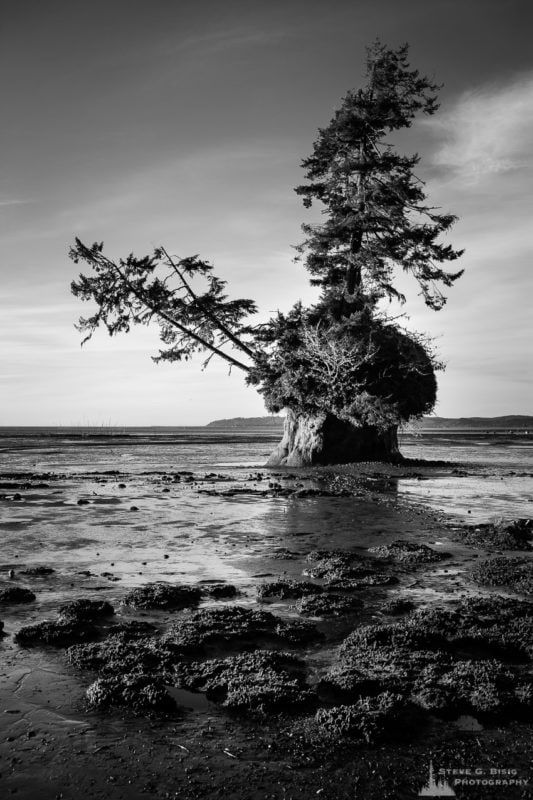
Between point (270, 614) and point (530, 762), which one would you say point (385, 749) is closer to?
point (530, 762)

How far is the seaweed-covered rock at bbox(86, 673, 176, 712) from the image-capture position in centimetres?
407

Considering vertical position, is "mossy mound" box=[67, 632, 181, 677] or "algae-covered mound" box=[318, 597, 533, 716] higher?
"mossy mound" box=[67, 632, 181, 677]

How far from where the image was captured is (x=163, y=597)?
21.6 feet

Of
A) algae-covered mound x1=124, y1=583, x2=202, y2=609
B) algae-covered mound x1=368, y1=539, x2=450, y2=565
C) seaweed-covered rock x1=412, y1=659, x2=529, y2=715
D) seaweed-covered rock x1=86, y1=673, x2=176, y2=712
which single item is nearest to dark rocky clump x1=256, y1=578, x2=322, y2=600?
algae-covered mound x1=124, y1=583, x2=202, y2=609

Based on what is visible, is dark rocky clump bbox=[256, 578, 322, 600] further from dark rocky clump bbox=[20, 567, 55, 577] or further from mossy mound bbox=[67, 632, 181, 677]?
dark rocky clump bbox=[20, 567, 55, 577]

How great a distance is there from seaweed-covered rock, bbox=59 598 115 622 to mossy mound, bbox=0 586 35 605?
57 cm

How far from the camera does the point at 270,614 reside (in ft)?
19.7

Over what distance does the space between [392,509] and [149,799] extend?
11782mm

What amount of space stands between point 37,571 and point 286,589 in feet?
Answer: 11.5

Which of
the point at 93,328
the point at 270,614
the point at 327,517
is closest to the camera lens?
the point at 270,614

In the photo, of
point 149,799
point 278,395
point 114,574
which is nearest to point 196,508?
point 114,574

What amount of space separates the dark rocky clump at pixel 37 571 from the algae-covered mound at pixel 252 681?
3.85 m

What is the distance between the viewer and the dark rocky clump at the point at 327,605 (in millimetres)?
6227

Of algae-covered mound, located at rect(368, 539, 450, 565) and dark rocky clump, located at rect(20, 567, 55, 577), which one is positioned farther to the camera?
algae-covered mound, located at rect(368, 539, 450, 565)
